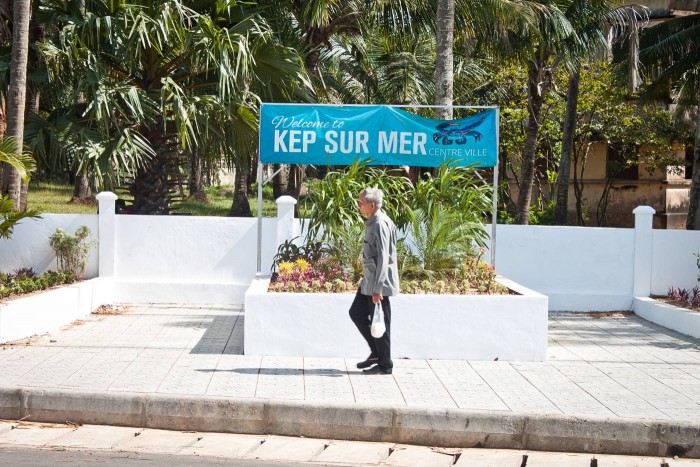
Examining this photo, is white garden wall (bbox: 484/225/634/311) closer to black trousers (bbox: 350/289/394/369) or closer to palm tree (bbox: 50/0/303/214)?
palm tree (bbox: 50/0/303/214)

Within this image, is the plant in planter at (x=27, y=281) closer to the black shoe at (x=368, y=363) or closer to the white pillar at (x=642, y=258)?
the black shoe at (x=368, y=363)

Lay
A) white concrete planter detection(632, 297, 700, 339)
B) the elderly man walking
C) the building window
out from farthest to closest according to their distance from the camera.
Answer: the building window < white concrete planter detection(632, 297, 700, 339) < the elderly man walking

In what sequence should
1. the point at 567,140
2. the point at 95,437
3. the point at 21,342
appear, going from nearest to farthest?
the point at 95,437
the point at 21,342
the point at 567,140

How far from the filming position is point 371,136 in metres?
12.4

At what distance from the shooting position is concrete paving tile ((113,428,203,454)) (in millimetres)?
7008

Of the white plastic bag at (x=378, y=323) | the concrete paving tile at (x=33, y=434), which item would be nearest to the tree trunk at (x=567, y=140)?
the white plastic bag at (x=378, y=323)

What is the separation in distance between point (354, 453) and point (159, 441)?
1.60m

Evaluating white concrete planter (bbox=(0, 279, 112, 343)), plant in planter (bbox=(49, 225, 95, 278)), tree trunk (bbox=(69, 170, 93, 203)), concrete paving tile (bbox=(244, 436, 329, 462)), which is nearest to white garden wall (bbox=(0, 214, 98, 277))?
plant in planter (bbox=(49, 225, 95, 278))

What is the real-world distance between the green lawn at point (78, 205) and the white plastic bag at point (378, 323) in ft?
57.7

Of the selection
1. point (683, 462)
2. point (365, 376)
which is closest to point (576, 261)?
point (365, 376)

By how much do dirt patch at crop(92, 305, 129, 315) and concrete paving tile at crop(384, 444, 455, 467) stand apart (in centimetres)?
703

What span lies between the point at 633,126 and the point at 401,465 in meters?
25.8

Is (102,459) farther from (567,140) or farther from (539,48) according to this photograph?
(567,140)

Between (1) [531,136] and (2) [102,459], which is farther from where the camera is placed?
(1) [531,136]
